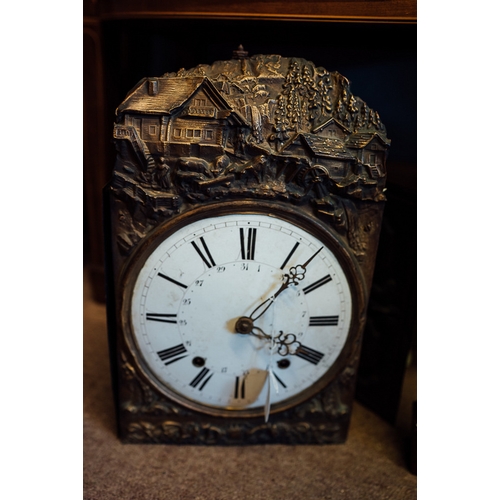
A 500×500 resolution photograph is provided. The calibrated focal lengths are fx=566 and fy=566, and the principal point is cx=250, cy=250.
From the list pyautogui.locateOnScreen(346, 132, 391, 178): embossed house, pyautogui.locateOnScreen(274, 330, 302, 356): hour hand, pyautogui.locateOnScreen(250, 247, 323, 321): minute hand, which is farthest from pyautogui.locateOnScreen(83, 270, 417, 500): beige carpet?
pyautogui.locateOnScreen(346, 132, 391, 178): embossed house

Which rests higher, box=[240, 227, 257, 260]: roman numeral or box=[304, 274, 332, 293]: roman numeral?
box=[240, 227, 257, 260]: roman numeral

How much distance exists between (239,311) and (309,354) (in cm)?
19

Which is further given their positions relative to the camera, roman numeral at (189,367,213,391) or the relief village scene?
roman numeral at (189,367,213,391)

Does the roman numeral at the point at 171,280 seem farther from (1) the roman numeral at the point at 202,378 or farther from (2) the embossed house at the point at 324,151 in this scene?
(2) the embossed house at the point at 324,151

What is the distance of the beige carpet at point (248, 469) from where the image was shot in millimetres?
1161

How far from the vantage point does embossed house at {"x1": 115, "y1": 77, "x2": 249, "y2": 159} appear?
107 cm

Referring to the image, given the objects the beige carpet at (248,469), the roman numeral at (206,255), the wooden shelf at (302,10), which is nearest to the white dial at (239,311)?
the roman numeral at (206,255)

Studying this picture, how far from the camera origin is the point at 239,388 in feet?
4.09

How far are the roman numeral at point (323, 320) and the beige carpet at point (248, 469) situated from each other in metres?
0.31

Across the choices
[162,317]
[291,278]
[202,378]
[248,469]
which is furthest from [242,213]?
[248,469]

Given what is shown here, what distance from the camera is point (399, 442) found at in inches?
52.2

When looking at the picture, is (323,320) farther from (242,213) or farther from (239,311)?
(242,213)

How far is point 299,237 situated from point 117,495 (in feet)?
2.09

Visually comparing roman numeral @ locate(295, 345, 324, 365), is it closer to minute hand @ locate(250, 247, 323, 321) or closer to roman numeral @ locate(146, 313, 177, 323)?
minute hand @ locate(250, 247, 323, 321)
